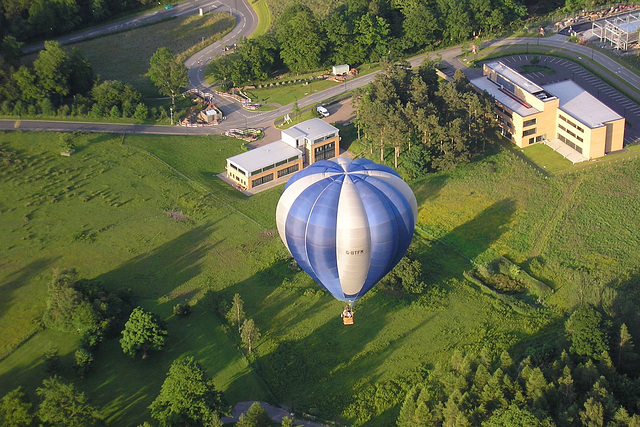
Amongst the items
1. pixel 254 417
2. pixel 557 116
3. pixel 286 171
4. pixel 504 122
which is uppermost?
pixel 557 116

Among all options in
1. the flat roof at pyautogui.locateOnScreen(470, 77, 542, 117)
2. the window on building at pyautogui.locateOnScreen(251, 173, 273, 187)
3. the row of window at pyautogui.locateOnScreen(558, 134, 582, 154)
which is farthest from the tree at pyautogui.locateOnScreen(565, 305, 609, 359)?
the window on building at pyautogui.locateOnScreen(251, 173, 273, 187)

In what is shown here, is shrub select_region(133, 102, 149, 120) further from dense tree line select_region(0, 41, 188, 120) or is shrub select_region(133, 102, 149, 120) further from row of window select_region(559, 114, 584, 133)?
row of window select_region(559, 114, 584, 133)

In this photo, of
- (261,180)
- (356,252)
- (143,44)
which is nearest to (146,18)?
(143,44)

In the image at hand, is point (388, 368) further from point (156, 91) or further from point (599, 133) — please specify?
point (156, 91)

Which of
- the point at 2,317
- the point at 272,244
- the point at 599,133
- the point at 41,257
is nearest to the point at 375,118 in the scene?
the point at 272,244

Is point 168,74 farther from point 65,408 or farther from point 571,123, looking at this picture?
point 65,408

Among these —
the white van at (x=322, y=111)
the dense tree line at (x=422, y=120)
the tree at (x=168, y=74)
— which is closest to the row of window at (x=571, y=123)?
the dense tree line at (x=422, y=120)
